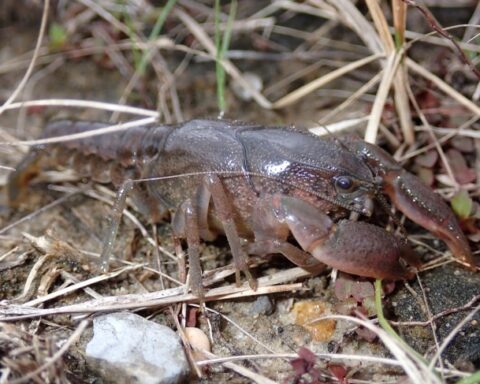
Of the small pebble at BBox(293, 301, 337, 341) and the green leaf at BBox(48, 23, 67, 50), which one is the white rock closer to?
the small pebble at BBox(293, 301, 337, 341)

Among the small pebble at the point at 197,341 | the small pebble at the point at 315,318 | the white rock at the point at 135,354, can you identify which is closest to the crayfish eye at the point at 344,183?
the small pebble at the point at 315,318

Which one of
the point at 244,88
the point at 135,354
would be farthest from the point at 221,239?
the point at 244,88

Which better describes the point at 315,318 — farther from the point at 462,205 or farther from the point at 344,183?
the point at 462,205

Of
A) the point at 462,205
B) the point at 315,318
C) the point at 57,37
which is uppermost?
the point at 57,37

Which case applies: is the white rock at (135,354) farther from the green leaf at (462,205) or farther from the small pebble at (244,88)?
the small pebble at (244,88)

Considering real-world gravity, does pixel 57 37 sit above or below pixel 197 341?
above

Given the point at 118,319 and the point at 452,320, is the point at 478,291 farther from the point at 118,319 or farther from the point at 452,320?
the point at 118,319
